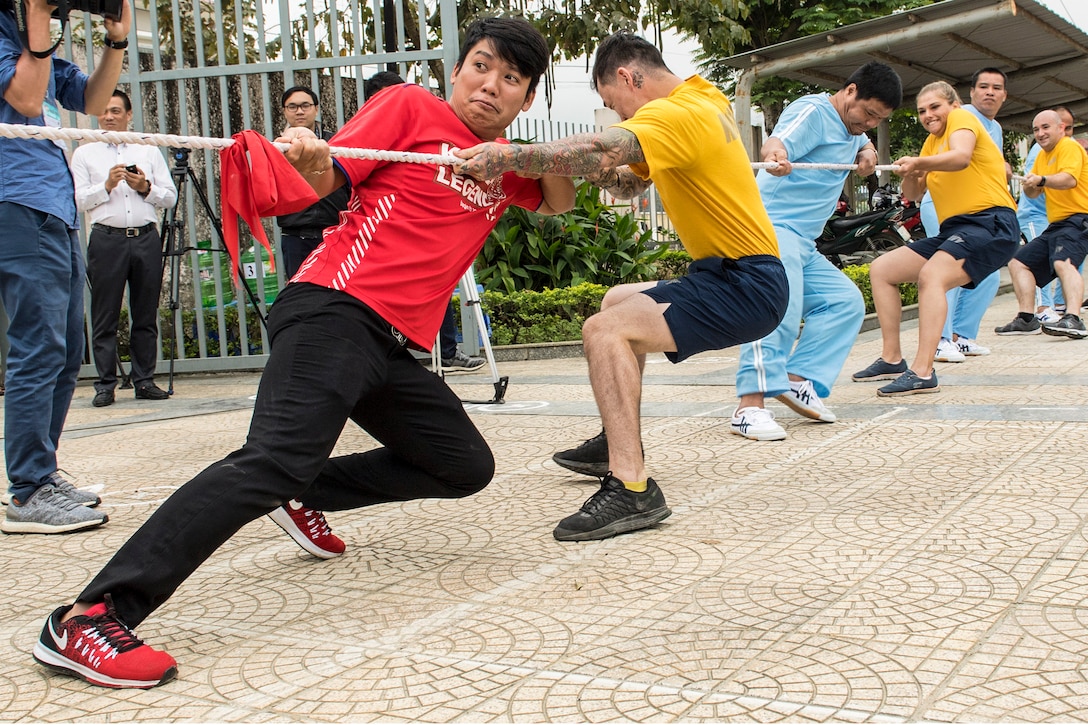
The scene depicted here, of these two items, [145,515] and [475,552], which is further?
[145,515]

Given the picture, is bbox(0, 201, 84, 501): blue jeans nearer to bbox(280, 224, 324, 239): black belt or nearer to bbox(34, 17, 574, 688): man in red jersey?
bbox(34, 17, 574, 688): man in red jersey

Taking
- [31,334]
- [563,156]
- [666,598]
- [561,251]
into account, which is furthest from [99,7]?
[561,251]

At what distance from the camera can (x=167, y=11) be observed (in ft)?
51.0

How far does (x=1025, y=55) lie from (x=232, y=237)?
56.3ft

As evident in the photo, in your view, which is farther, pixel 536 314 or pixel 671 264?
pixel 671 264

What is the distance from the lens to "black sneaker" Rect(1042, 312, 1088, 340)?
8.38 meters

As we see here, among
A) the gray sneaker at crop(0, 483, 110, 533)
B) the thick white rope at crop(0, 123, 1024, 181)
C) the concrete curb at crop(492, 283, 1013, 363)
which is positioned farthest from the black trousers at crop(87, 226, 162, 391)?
the thick white rope at crop(0, 123, 1024, 181)

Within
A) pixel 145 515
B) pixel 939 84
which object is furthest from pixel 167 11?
pixel 145 515

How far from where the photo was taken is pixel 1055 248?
8844 mm

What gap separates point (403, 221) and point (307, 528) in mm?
986

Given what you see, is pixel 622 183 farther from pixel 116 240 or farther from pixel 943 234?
pixel 116 240

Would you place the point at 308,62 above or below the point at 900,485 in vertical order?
above

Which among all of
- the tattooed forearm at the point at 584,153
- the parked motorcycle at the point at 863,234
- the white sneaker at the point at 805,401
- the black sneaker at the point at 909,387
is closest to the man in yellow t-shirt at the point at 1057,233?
the black sneaker at the point at 909,387

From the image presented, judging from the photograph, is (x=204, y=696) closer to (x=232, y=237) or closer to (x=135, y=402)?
(x=232, y=237)
